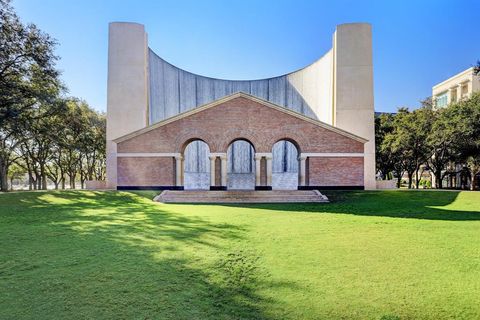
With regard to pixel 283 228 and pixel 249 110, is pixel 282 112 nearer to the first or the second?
pixel 249 110

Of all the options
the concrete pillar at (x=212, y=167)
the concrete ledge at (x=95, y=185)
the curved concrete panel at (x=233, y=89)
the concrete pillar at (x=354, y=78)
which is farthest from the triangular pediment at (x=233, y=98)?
the curved concrete panel at (x=233, y=89)

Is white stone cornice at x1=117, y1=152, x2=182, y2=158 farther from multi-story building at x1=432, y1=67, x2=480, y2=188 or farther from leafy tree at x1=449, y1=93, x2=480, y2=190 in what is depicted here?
multi-story building at x1=432, y1=67, x2=480, y2=188

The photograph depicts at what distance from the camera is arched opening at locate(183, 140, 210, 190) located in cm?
3048

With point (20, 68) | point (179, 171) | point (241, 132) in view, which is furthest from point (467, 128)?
point (20, 68)

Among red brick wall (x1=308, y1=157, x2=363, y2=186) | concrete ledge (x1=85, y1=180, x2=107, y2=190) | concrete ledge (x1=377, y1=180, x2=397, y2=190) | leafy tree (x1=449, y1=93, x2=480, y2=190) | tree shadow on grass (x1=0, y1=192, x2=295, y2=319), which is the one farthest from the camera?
leafy tree (x1=449, y1=93, x2=480, y2=190)

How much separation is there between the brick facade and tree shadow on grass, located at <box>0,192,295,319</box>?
→ 43.8 ft

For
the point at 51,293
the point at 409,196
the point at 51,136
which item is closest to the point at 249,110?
the point at 409,196

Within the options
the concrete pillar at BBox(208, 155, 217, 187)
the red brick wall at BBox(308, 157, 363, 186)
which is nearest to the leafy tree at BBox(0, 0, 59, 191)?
the concrete pillar at BBox(208, 155, 217, 187)

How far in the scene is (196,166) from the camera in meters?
30.9

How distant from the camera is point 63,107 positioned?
81.9 feet

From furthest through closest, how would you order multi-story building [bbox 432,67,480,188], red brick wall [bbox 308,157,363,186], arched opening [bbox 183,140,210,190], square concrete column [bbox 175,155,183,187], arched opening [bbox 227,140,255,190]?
multi-story building [bbox 432,67,480,188], arched opening [bbox 227,140,255,190], arched opening [bbox 183,140,210,190], square concrete column [bbox 175,155,183,187], red brick wall [bbox 308,157,363,186]

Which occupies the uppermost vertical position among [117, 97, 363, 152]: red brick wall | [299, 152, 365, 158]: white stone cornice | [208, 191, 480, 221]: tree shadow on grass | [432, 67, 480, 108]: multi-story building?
[432, 67, 480, 108]: multi-story building

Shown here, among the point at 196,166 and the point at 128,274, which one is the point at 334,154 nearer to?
the point at 196,166

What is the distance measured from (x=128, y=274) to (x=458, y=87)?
66806mm
